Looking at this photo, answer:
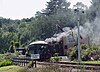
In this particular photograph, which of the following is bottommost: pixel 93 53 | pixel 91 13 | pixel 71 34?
pixel 93 53

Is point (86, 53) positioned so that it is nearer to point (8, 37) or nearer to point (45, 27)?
point (45, 27)

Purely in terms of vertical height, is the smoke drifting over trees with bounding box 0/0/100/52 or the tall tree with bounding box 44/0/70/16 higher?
the tall tree with bounding box 44/0/70/16

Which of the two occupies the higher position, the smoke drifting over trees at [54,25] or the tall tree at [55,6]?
the tall tree at [55,6]

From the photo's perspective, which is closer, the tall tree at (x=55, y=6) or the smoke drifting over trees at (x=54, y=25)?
the smoke drifting over trees at (x=54, y=25)

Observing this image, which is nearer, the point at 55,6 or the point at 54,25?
the point at 54,25

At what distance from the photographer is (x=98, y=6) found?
62500 millimetres

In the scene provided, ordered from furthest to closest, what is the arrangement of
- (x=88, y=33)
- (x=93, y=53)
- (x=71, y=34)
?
(x=88, y=33) < (x=71, y=34) < (x=93, y=53)

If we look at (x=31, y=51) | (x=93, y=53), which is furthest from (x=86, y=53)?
(x=31, y=51)

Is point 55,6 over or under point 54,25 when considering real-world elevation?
over

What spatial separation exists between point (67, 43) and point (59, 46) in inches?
62.2

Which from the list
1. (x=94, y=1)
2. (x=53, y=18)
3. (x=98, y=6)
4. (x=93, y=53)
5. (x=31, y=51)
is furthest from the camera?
(x=53, y=18)

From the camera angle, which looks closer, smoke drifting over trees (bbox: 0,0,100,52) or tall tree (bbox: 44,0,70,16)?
smoke drifting over trees (bbox: 0,0,100,52)

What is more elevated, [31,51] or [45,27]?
[45,27]

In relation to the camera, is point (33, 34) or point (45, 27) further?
point (33, 34)
